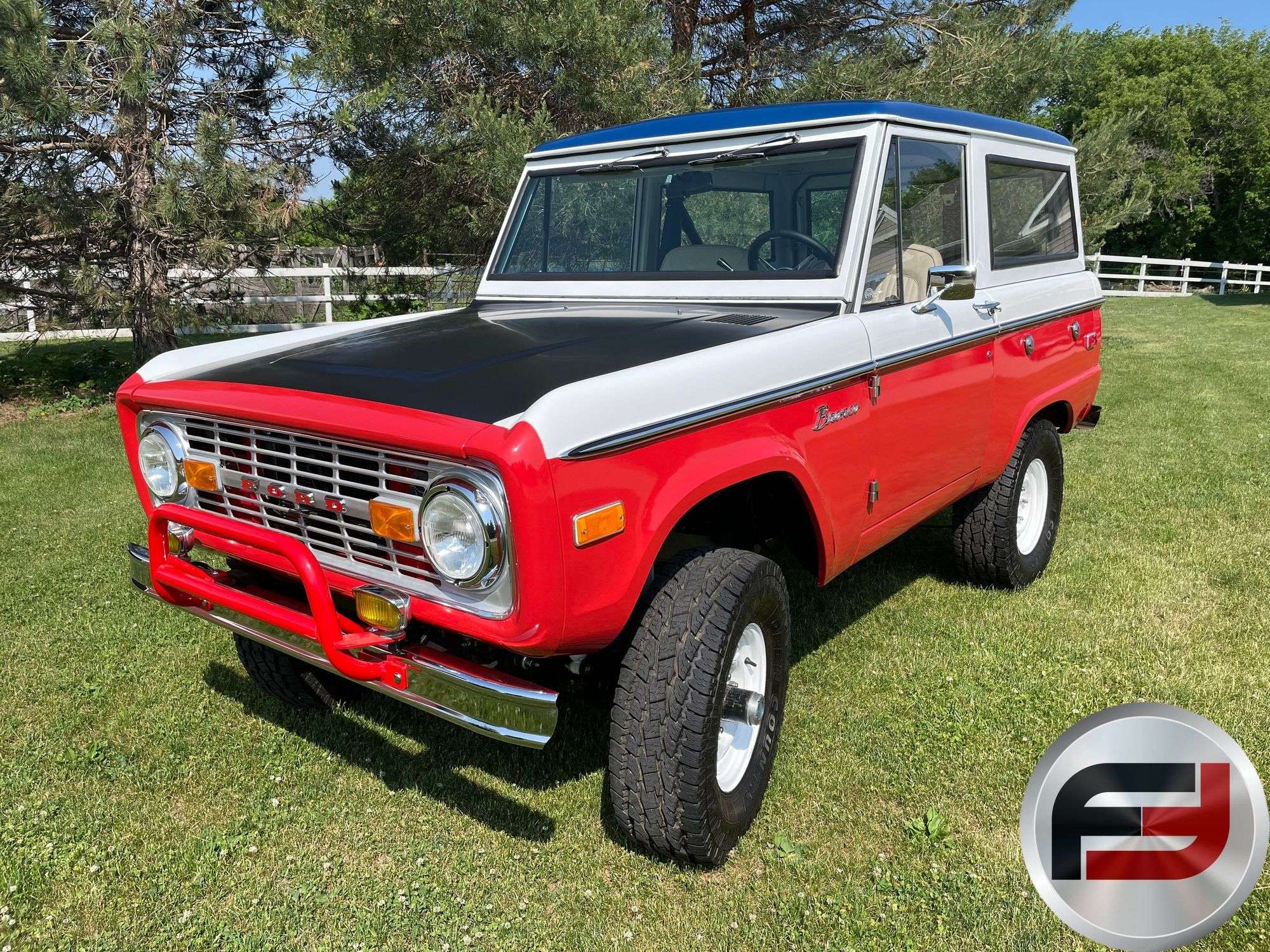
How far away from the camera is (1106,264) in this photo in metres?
33.3

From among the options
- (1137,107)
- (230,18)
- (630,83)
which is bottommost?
(630,83)

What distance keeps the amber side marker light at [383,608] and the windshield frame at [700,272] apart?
1.71m

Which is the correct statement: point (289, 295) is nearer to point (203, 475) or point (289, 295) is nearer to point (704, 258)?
point (704, 258)

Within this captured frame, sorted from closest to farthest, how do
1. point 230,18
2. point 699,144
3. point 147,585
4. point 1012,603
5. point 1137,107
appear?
point 147,585 < point 699,144 < point 1012,603 < point 230,18 < point 1137,107

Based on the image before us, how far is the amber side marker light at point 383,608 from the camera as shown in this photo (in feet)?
8.16

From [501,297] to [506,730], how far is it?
89.5 inches

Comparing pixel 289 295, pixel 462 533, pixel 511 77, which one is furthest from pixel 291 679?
pixel 289 295

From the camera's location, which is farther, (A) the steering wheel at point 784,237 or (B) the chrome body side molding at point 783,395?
(A) the steering wheel at point 784,237

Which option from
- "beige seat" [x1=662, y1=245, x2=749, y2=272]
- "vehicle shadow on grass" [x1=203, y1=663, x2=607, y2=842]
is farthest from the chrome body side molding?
"vehicle shadow on grass" [x1=203, y1=663, x2=607, y2=842]

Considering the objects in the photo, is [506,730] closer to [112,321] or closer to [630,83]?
[630,83]

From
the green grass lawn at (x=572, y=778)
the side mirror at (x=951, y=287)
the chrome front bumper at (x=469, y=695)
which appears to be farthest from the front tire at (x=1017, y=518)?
the chrome front bumper at (x=469, y=695)

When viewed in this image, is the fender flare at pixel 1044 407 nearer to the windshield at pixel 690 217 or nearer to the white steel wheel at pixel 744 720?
the windshield at pixel 690 217

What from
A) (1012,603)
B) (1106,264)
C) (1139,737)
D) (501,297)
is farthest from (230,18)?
(1106,264)

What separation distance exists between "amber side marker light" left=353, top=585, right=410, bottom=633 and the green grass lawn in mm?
845
